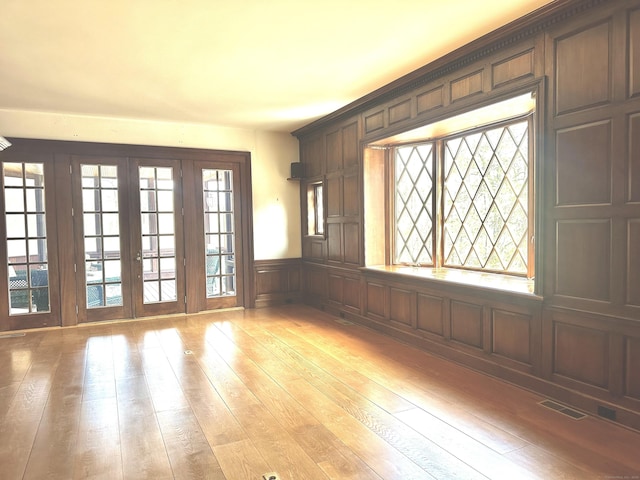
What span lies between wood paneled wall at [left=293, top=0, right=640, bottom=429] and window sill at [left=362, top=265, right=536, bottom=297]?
0.19ft

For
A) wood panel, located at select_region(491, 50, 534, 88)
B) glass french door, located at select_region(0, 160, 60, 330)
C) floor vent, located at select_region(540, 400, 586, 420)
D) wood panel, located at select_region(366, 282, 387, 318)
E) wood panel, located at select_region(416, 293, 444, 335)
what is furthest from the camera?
glass french door, located at select_region(0, 160, 60, 330)

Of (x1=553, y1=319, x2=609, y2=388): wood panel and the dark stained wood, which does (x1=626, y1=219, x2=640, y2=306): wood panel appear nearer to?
(x1=553, y1=319, x2=609, y2=388): wood panel

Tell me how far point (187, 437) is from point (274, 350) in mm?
1817

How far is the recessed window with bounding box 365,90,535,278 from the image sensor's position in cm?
382

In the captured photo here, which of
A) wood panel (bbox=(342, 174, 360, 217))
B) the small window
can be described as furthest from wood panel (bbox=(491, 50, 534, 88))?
the small window

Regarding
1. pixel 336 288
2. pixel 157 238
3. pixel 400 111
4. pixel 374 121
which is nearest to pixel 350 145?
pixel 374 121

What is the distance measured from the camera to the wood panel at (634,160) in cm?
252

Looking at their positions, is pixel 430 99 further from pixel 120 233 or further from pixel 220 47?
pixel 120 233

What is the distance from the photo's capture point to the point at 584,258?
2.84 m

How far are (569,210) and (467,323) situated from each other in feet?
4.44

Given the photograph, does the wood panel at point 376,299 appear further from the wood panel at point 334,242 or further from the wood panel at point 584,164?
the wood panel at point 584,164

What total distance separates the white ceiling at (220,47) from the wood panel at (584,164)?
967 mm

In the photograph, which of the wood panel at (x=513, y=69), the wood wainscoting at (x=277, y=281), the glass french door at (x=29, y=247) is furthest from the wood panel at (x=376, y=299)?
the glass french door at (x=29, y=247)

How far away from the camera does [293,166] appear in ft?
22.1
